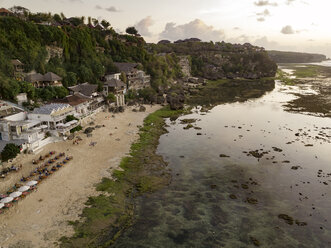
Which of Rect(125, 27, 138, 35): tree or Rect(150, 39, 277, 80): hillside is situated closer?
Rect(125, 27, 138, 35): tree

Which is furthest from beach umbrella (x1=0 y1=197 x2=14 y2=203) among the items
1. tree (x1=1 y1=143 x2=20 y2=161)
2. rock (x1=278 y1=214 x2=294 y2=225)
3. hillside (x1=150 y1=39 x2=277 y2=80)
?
hillside (x1=150 y1=39 x2=277 y2=80)

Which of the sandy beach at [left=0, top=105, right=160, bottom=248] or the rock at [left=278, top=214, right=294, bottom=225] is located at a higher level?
the sandy beach at [left=0, top=105, right=160, bottom=248]

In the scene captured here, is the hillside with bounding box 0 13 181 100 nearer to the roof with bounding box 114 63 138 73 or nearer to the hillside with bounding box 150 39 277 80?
the roof with bounding box 114 63 138 73

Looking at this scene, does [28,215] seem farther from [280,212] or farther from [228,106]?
[228,106]

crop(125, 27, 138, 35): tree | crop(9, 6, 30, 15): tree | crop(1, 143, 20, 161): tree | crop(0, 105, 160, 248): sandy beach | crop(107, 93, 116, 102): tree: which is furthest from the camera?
crop(125, 27, 138, 35): tree

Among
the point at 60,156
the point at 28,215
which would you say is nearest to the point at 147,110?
the point at 60,156

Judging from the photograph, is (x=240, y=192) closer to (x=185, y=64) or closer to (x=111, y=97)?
(x=111, y=97)
